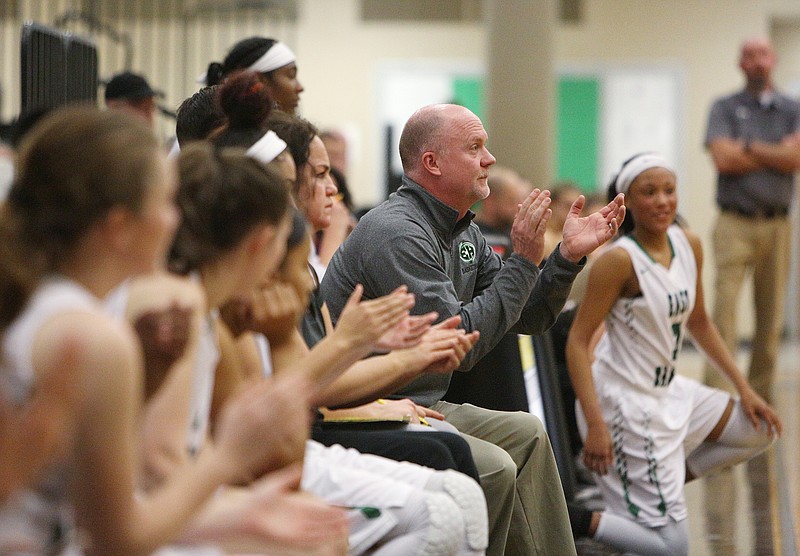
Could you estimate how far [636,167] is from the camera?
444cm

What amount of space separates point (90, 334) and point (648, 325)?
301 cm

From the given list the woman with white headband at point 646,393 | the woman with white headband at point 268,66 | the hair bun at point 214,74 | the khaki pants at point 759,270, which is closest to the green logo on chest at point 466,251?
the woman with white headband at point 646,393

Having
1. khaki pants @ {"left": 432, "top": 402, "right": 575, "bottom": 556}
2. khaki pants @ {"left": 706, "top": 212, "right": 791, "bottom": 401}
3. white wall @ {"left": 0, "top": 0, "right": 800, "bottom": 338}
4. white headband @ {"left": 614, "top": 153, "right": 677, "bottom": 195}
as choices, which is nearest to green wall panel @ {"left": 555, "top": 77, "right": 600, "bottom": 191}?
white wall @ {"left": 0, "top": 0, "right": 800, "bottom": 338}

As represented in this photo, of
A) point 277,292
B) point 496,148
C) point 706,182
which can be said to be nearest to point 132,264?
point 277,292

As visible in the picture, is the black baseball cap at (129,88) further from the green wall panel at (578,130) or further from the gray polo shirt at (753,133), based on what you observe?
the green wall panel at (578,130)

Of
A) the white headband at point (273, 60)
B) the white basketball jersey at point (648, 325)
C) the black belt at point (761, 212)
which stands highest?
the white headband at point (273, 60)

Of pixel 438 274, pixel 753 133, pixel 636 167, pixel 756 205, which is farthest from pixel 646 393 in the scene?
pixel 753 133

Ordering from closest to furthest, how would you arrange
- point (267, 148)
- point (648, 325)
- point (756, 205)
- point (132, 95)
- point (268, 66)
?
point (267, 148) < point (268, 66) < point (648, 325) < point (132, 95) < point (756, 205)

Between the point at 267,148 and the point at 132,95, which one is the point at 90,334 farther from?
the point at 132,95

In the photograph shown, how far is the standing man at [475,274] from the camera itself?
10.9ft

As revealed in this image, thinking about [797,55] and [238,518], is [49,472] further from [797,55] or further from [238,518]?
[797,55]

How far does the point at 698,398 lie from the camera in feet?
14.7

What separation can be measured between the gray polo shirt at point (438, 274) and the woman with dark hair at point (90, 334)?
162cm

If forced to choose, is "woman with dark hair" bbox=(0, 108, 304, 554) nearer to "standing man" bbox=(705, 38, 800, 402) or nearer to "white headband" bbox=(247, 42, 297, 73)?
"white headband" bbox=(247, 42, 297, 73)
